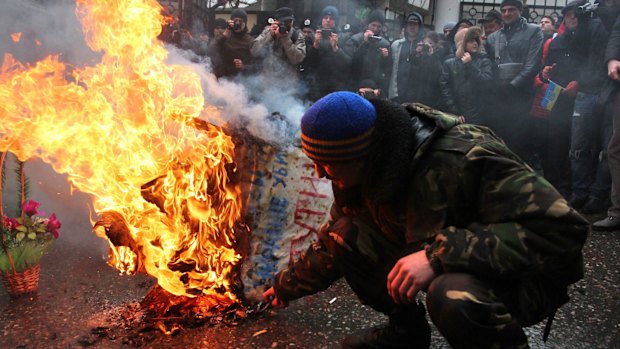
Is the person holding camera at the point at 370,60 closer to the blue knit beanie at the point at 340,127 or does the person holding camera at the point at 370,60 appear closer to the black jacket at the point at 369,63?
the black jacket at the point at 369,63

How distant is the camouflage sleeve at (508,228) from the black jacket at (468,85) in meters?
4.46

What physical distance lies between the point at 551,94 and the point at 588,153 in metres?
0.77

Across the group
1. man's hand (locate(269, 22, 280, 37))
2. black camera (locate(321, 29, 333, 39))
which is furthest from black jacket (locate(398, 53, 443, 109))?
man's hand (locate(269, 22, 280, 37))

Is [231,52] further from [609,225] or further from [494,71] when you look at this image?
[609,225]

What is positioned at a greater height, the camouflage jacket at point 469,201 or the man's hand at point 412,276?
the camouflage jacket at point 469,201

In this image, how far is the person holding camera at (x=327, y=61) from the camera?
653cm

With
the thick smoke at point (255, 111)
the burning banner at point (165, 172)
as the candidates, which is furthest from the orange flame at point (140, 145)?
the thick smoke at point (255, 111)

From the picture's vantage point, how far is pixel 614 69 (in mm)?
4590

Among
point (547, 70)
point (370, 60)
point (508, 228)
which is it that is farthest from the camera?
point (370, 60)

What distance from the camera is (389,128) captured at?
199cm

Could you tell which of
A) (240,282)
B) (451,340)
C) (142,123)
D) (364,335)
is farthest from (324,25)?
(451,340)

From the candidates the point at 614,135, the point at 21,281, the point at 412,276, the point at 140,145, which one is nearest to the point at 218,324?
the point at 140,145

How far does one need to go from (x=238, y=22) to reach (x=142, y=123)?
128 inches

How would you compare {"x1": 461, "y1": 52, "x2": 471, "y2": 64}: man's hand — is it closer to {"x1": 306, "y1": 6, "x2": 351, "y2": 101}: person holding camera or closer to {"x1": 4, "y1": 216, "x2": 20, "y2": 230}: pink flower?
{"x1": 306, "y1": 6, "x2": 351, "y2": 101}: person holding camera
